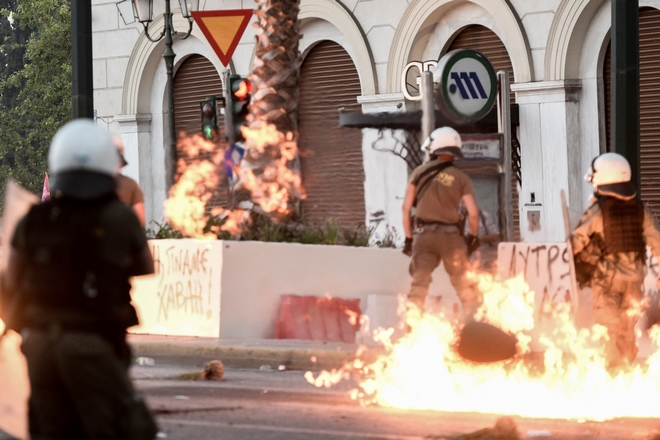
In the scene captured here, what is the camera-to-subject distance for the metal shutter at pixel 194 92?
25.6 metres

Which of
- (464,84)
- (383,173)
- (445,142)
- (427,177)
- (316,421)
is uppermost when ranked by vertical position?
(464,84)

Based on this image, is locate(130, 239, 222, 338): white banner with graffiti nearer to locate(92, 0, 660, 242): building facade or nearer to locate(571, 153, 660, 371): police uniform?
locate(92, 0, 660, 242): building facade

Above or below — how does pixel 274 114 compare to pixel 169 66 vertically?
below

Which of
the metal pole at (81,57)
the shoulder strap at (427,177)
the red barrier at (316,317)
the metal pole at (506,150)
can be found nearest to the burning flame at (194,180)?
the metal pole at (81,57)

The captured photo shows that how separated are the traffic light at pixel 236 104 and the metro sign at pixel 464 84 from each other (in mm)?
2293

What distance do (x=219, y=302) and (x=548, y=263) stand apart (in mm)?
3262

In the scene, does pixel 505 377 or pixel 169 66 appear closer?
pixel 505 377

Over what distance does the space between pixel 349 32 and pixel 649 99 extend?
5.76 metres

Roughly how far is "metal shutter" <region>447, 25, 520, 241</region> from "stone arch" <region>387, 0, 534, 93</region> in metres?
0.17

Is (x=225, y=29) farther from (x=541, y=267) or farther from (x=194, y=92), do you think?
(x=194, y=92)

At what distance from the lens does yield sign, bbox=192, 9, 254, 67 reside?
13633mm

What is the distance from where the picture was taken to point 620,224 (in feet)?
28.6

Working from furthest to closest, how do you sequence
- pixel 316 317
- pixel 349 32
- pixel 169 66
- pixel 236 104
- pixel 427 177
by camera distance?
pixel 349 32, pixel 169 66, pixel 236 104, pixel 316 317, pixel 427 177

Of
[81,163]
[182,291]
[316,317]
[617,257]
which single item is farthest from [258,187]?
[81,163]
